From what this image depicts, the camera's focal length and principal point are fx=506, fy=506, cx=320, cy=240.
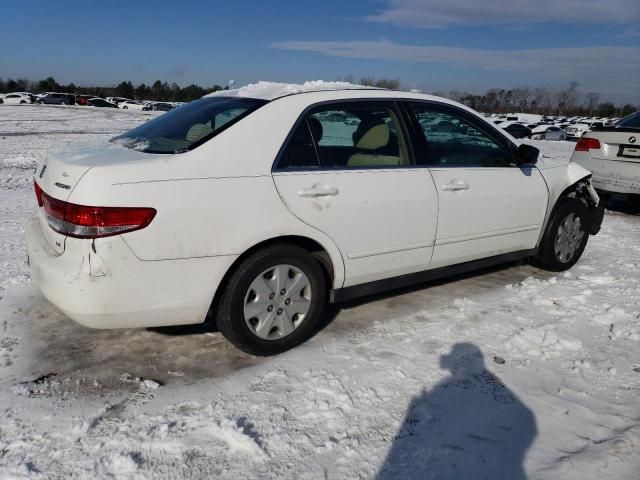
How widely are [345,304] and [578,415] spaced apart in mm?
1862

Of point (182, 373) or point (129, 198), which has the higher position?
point (129, 198)

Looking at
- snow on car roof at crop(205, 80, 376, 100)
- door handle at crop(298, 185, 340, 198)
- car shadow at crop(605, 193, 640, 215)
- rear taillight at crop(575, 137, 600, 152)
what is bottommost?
car shadow at crop(605, 193, 640, 215)

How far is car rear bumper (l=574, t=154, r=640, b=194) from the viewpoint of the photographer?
7.01 meters

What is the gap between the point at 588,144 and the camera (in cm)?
756

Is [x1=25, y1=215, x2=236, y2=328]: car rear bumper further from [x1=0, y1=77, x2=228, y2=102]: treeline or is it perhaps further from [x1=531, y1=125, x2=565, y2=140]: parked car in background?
[x1=0, y1=77, x2=228, y2=102]: treeline

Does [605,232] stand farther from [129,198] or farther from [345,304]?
[129,198]

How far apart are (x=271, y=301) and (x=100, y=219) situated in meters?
1.10

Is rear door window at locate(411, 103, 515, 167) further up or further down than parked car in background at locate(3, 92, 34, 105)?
further down

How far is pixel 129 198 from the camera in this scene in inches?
101

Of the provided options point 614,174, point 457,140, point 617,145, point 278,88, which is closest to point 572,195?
point 457,140

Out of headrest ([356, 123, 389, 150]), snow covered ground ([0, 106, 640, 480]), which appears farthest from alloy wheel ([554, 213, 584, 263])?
headrest ([356, 123, 389, 150])

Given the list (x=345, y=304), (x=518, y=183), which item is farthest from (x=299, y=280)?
(x=518, y=183)

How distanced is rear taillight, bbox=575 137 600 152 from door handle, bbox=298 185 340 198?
5.91 m

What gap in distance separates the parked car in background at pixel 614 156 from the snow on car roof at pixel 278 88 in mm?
5101
